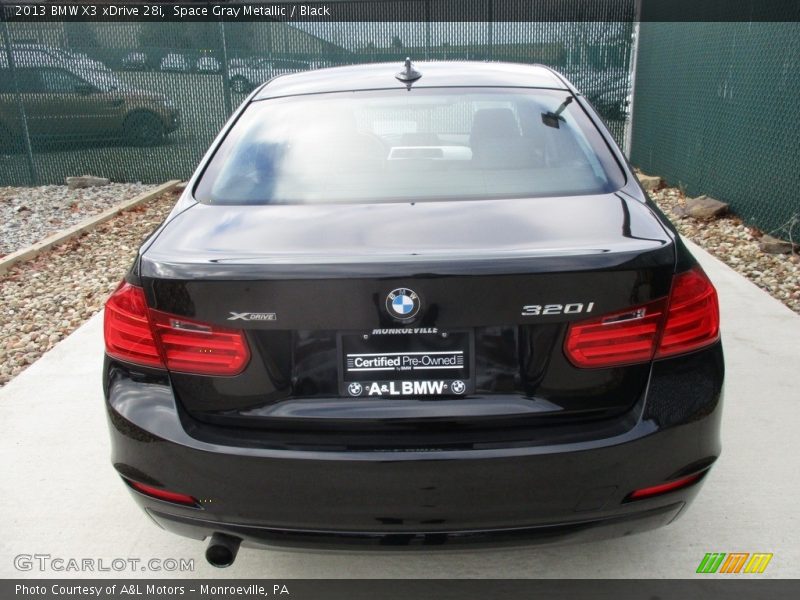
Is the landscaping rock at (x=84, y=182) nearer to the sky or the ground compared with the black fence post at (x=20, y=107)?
nearer to the ground

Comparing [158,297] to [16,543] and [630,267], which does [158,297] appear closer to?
[630,267]

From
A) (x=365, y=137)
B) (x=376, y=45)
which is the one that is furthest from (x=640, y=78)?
(x=365, y=137)

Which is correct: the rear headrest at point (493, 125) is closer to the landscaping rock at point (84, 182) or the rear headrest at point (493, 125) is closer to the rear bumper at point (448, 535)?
the rear bumper at point (448, 535)

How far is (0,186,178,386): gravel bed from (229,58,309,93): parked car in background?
297 cm

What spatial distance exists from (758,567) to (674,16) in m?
7.74

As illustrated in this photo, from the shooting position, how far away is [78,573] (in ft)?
8.32

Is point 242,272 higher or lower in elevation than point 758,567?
higher

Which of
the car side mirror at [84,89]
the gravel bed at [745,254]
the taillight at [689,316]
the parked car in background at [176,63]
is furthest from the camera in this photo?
the car side mirror at [84,89]

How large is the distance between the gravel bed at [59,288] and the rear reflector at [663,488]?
3.70 metres

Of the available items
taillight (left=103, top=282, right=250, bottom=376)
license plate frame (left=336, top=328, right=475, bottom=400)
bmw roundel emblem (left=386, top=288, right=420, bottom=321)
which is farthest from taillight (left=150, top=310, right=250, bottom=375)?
bmw roundel emblem (left=386, top=288, right=420, bottom=321)

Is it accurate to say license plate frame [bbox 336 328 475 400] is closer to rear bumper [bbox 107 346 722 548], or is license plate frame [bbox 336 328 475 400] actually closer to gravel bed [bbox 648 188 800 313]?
rear bumper [bbox 107 346 722 548]

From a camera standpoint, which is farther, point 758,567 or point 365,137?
point 365,137

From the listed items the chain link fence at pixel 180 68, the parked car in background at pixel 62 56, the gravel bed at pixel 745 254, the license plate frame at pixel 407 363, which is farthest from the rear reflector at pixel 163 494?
the parked car in background at pixel 62 56

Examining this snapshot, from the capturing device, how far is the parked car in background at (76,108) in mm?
9641
